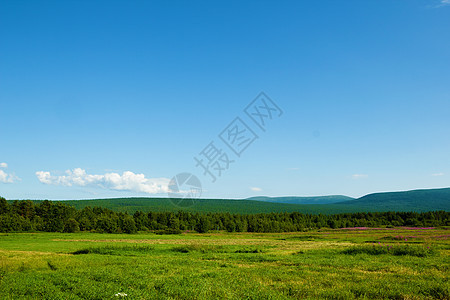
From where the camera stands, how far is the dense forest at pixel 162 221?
102306 millimetres

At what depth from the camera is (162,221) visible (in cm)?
12812

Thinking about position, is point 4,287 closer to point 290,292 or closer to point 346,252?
point 290,292

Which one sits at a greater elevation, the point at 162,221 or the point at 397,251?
the point at 397,251

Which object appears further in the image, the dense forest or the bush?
the dense forest

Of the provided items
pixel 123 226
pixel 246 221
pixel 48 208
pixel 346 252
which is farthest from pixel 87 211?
pixel 346 252

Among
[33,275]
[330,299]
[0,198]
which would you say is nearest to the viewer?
[330,299]

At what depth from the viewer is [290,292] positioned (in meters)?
14.8

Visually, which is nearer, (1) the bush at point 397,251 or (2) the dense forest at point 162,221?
(1) the bush at point 397,251

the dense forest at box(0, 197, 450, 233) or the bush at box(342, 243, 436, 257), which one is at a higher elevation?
the bush at box(342, 243, 436, 257)

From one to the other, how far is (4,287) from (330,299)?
15226 mm

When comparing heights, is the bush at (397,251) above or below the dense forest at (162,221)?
above

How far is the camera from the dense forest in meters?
102

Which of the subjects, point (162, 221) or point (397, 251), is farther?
point (162, 221)

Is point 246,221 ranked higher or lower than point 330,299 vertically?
lower
